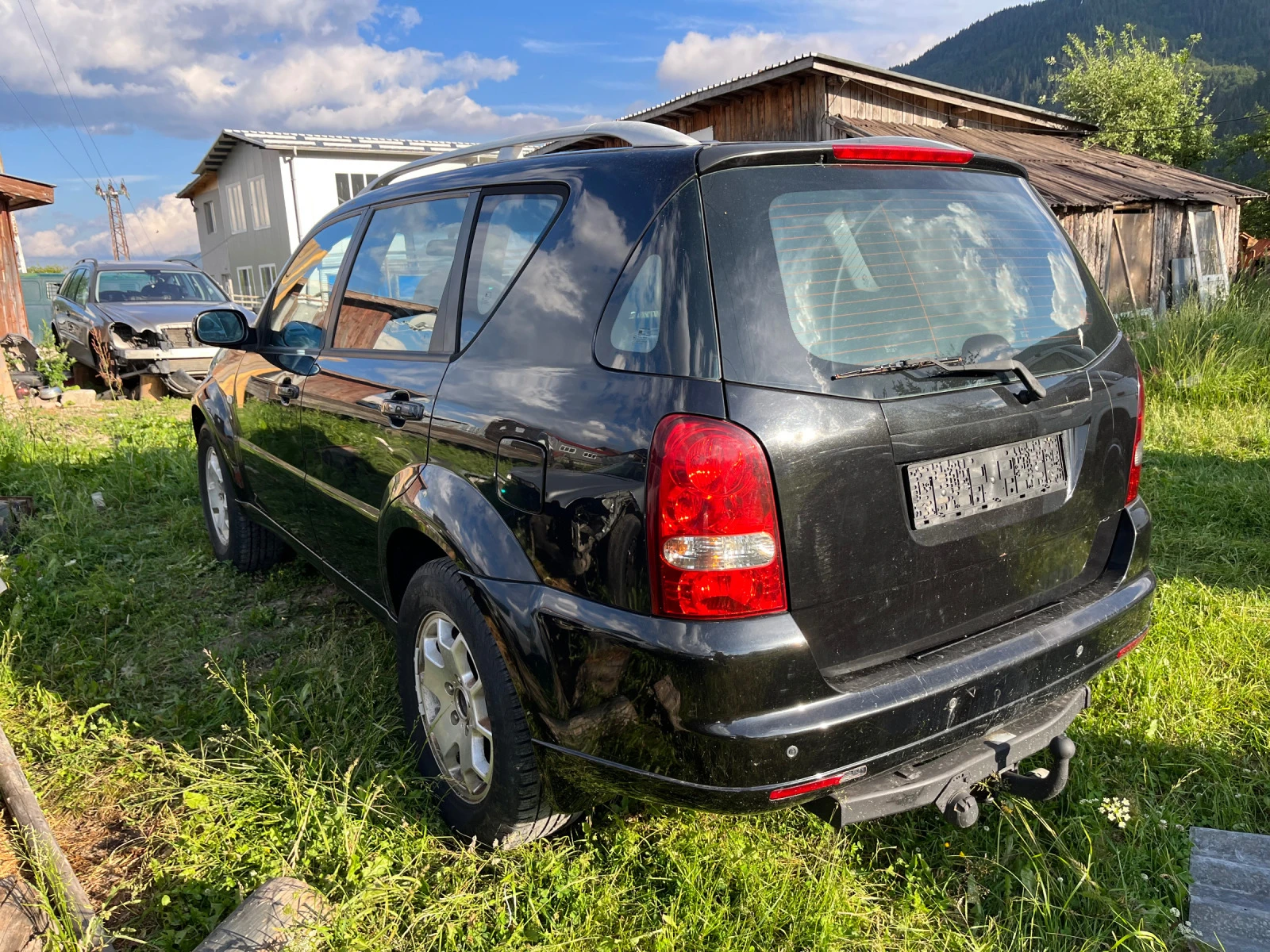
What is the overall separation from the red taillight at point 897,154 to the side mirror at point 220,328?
269 cm

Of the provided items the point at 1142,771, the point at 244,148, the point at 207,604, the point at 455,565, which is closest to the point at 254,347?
the point at 207,604

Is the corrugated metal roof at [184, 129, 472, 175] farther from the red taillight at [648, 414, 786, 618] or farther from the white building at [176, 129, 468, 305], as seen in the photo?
the red taillight at [648, 414, 786, 618]

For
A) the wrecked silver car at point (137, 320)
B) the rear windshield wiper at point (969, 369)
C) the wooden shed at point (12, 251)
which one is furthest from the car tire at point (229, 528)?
the wooden shed at point (12, 251)

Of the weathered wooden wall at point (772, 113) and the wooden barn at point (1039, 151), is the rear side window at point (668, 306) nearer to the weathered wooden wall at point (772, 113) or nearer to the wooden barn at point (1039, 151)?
the wooden barn at point (1039, 151)

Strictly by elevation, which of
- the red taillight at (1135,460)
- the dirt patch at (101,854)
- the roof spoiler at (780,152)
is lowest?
the dirt patch at (101,854)

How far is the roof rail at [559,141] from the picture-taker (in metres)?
2.41

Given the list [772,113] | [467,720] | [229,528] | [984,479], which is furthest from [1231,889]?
[772,113]

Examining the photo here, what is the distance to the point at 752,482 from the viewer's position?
1853 mm

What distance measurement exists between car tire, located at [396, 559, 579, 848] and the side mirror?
5.73ft

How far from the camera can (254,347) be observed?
3.89 metres

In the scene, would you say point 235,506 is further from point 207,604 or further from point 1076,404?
point 1076,404

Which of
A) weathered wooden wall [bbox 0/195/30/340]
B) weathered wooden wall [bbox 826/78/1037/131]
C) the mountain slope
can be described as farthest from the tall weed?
the mountain slope

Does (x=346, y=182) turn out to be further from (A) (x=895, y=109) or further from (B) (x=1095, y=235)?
(B) (x=1095, y=235)

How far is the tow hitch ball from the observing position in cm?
229
